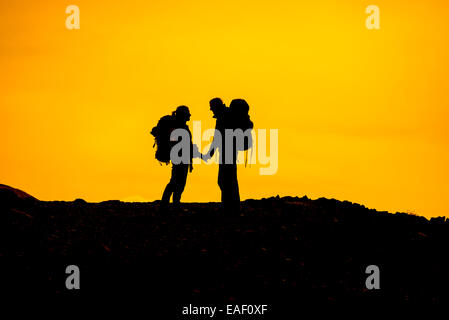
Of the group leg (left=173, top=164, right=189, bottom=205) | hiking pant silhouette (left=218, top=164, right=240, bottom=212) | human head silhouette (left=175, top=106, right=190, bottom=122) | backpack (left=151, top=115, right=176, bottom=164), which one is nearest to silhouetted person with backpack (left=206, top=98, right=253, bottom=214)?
hiking pant silhouette (left=218, top=164, right=240, bottom=212)

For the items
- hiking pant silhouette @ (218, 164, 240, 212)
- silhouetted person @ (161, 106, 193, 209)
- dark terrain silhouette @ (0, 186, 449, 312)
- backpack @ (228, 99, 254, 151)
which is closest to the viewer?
dark terrain silhouette @ (0, 186, 449, 312)

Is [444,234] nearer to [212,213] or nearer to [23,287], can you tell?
[212,213]

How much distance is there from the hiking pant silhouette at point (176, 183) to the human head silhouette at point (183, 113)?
5.09 ft

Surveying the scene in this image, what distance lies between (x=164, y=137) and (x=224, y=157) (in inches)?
86.3

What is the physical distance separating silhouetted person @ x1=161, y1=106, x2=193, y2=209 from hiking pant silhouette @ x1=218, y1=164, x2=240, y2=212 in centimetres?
128

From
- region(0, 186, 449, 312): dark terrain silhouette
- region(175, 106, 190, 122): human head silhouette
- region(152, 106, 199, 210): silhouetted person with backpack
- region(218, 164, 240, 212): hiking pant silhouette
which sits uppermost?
region(175, 106, 190, 122): human head silhouette

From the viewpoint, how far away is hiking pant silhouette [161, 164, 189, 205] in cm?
2406

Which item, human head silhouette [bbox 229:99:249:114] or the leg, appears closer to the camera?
human head silhouette [bbox 229:99:249:114]

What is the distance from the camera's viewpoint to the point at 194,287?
17.4 metres

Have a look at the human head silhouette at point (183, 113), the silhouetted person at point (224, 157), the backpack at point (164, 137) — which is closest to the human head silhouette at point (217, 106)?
the silhouetted person at point (224, 157)

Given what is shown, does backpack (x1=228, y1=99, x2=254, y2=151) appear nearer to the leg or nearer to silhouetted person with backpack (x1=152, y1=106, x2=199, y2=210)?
silhouetted person with backpack (x1=152, y1=106, x2=199, y2=210)

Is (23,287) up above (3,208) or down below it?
below
